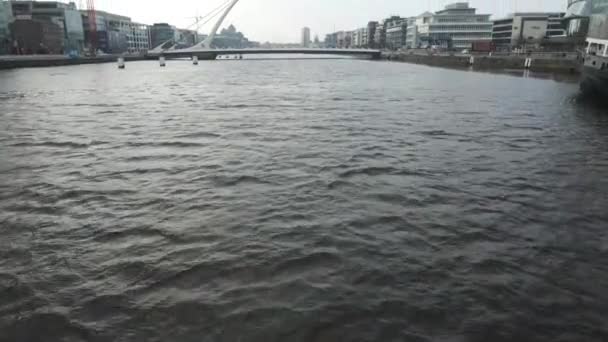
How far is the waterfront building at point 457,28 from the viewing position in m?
162

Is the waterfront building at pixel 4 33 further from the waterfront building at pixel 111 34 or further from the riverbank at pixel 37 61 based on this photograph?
the waterfront building at pixel 111 34

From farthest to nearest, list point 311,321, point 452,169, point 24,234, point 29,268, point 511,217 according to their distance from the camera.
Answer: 1. point 452,169
2. point 511,217
3. point 24,234
4. point 29,268
5. point 311,321

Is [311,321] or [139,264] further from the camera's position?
[139,264]

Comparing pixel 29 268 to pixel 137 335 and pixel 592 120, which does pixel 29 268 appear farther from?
pixel 592 120

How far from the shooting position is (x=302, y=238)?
7336 mm

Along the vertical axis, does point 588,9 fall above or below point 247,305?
above

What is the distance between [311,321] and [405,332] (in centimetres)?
109

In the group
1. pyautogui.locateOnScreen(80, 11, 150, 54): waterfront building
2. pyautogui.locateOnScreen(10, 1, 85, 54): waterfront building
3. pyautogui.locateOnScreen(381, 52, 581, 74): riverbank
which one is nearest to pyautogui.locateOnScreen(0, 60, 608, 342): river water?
pyautogui.locateOnScreen(381, 52, 581, 74): riverbank

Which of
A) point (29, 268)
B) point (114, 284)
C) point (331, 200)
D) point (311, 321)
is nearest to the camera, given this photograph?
point (311, 321)

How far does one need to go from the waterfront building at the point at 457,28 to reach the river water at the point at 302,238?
158975 mm

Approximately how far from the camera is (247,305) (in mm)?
5398

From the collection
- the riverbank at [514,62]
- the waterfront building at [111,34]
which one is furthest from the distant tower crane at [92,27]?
the riverbank at [514,62]

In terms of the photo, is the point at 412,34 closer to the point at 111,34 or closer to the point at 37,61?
the point at 111,34

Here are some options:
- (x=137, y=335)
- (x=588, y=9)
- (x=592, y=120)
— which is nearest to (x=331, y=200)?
(x=137, y=335)
